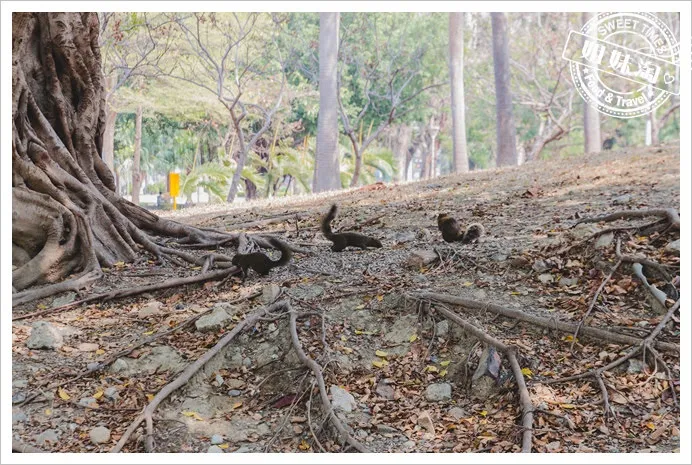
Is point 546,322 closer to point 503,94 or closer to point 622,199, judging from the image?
point 622,199

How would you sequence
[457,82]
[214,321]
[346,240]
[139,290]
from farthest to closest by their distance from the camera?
[457,82], [346,240], [139,290], [214,321]

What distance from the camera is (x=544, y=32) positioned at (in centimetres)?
2103

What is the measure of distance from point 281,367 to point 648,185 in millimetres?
4957

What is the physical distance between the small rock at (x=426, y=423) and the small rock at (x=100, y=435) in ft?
4.51

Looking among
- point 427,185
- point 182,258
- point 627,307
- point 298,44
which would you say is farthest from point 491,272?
point 298,44

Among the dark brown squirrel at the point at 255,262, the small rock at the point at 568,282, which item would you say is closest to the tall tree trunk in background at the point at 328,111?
the dark brown squirrel at the point at 255,262

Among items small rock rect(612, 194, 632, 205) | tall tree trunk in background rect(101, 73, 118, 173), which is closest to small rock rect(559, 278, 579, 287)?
small rock rect(612, 194, 632, 205)

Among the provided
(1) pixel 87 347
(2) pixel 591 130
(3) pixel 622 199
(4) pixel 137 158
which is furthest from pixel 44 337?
(4) pixel 137 158

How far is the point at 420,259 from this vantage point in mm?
4727

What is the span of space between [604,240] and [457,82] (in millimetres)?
13730

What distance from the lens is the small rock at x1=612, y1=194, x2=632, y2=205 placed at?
6170 millimetres

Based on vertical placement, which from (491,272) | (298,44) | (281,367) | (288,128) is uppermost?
(298,44)

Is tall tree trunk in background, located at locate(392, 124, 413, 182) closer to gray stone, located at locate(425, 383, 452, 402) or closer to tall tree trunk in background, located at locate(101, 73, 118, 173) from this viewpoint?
tall tree trunk in background, located at locate(101, 73, 118, 173)

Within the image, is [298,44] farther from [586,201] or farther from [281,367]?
[281,367]
